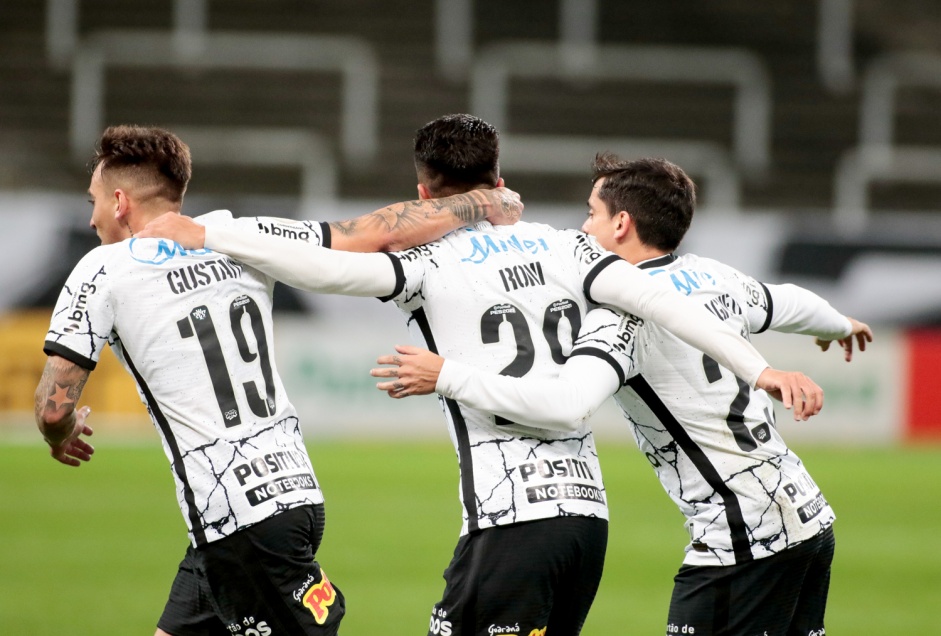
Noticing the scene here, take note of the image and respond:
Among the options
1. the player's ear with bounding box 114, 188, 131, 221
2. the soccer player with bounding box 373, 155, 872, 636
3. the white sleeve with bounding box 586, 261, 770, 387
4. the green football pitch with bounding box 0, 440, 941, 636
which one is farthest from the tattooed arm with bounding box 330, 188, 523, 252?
the green football pitch with bounding box 0, 440, 941, 636

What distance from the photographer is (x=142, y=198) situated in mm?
4223

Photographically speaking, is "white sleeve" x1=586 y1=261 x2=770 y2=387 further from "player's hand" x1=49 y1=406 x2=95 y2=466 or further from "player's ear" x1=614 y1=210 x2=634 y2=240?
"player's hand" x1=49 y1=406 x2=95 y2=466

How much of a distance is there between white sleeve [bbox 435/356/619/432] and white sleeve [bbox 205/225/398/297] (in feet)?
1.19

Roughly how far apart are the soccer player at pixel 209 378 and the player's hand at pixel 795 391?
103 cm

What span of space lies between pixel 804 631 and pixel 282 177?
53.7 ft

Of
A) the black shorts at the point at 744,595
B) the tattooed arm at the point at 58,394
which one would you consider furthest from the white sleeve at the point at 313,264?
the black shorts at the point at 744,595

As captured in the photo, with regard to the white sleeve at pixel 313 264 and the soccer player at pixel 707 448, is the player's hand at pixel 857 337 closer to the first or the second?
the soccer player at pixel 707 448

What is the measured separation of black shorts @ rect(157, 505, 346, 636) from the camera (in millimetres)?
4059

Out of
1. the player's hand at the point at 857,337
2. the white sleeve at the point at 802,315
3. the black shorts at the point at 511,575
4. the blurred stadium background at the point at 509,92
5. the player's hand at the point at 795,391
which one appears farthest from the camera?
the blurred stadium background at the point at 509,92

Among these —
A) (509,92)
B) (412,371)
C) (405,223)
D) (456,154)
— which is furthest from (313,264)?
(509,92)

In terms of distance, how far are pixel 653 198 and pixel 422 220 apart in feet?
2.42

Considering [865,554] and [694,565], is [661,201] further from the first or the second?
[865,554]

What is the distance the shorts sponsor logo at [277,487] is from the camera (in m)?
4.06

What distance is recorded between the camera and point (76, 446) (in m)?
4.45
